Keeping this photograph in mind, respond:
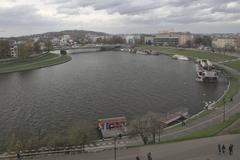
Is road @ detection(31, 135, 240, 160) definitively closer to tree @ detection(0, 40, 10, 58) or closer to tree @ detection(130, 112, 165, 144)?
tree @ detection(130, 112, 165, 144)

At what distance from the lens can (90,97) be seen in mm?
43594

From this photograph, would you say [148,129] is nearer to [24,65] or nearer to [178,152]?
[178,152]

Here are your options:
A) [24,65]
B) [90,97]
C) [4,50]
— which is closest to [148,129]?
[90,97]

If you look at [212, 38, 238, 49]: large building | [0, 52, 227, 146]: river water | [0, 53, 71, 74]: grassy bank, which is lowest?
[0, 52, 227, 146]: river water

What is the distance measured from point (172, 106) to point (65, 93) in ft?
58.0

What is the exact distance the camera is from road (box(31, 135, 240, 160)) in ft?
58.2

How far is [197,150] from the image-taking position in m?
18.7

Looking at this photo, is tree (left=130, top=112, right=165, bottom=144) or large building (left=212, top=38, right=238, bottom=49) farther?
large building (left=212, top=38, right=238, bottom=49)

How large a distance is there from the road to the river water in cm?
1263

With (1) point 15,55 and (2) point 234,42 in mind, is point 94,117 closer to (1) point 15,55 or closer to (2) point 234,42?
(1) point 15,55

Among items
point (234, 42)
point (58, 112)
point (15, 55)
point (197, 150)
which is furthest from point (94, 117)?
point (234, 42)

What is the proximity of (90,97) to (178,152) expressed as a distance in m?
26.4

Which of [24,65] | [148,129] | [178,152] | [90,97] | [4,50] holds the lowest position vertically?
[90,97]

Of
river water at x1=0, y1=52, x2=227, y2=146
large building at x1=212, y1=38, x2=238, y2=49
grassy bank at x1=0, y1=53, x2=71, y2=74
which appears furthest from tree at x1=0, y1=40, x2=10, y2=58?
large building at x1=212, y1=38, x2=238, y2=49
